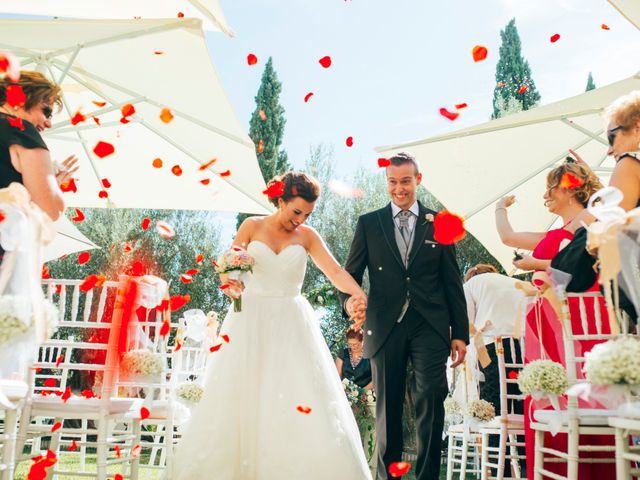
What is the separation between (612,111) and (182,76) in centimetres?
412

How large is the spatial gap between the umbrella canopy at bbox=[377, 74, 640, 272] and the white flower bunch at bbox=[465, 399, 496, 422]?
219 centimetres

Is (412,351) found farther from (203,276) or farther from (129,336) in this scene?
(203,276)

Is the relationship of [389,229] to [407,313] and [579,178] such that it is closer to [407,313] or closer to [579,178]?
[407,313]

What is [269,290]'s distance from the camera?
488cm

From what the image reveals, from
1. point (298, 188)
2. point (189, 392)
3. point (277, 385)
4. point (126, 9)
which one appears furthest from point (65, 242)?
point (277, 385)

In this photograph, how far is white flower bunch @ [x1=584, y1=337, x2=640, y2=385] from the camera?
2.46 m

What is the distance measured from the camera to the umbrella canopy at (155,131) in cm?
614

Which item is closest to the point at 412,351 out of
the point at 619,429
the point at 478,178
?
the point at 619,429

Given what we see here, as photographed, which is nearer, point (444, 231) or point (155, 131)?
point (444, 231)

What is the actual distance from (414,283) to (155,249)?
15.8m

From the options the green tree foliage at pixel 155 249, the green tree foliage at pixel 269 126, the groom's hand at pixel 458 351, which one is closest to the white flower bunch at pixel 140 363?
the groom's hand at pixel 458 351

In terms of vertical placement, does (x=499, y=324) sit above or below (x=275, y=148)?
below

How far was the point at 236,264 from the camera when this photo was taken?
4.49 m

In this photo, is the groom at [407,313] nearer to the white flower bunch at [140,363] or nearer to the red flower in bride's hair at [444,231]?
the red flower in bride's hair at [444,231]
